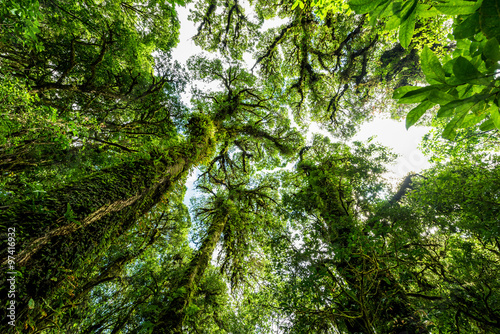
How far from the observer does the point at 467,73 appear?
615 millimetres

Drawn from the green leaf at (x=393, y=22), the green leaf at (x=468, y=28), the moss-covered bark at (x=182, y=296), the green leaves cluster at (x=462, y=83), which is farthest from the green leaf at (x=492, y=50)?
the moss-covered bark at (x=182, y=296)

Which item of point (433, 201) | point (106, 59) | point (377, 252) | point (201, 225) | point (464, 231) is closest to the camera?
point (377, 252)

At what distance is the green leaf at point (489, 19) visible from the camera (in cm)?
61

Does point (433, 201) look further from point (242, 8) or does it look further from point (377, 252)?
point (242, 8)

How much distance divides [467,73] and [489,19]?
229mm

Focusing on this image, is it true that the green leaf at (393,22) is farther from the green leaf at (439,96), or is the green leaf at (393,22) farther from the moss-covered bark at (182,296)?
the moss-covered bark at (182,296)

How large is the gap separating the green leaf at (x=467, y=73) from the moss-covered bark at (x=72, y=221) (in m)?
2.81

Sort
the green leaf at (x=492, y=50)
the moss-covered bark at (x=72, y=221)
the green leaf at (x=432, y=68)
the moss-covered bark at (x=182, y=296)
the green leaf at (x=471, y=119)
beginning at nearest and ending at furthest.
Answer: the green leaf at (x=492, y=50) < the green leaf at (x=432, y=68) < the green leaf at (x=471, y=119) < the moss-covered bark at (x=72, y=221) < the moss-covered bark at (x=182, y=296)

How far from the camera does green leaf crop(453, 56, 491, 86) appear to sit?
61 centimetres

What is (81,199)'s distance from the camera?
1.85m

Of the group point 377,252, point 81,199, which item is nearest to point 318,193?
point 377,252

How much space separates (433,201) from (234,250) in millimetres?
6304

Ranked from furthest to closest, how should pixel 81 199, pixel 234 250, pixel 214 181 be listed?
pixel 214 181, pixel 234 250, pixel 81 199

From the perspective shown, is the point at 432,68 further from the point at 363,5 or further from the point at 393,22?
the point at 363,5
